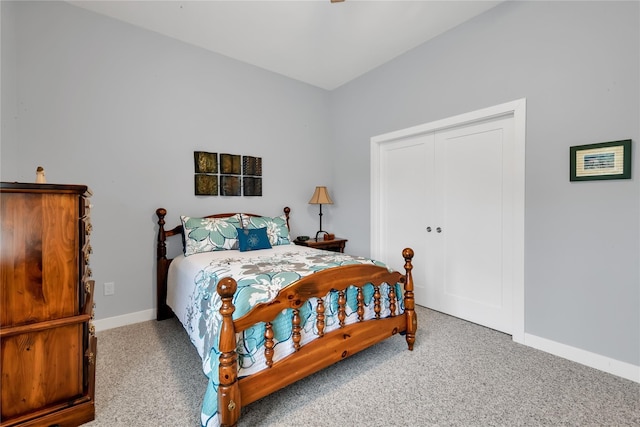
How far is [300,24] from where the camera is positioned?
2695 millimetres

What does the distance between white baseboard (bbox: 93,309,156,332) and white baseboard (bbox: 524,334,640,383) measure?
3398 millimetres

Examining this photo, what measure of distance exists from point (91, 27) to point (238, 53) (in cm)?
131

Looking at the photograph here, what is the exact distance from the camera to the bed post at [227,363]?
1313mm

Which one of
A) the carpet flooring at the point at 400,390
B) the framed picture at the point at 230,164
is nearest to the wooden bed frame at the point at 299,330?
the carpet flooring at the point at 400,390

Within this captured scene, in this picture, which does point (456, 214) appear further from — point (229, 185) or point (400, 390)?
point (229, 185)

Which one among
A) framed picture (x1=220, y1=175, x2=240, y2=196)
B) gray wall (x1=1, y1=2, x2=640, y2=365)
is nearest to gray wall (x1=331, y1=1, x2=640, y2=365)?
gray wall (x1=1, y1=2, x2=640, y2=365)

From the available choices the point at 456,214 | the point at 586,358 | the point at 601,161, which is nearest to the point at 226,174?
the point at 456,214

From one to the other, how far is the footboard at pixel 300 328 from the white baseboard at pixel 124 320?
1.95m

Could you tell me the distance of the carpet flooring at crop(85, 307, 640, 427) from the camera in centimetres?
152

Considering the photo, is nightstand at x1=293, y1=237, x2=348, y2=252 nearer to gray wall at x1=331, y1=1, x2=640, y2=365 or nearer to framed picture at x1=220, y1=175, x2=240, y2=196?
framed picture at x1=220, y1=175, x2=240, y2=196

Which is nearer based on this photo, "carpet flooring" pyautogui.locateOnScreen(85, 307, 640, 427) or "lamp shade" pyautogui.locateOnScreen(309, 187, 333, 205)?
"carpet flooring" pyautogui.locateOnScreen(85, 307, 640, 427)

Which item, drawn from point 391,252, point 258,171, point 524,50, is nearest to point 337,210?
point 391,252

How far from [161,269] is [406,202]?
8.84 feet

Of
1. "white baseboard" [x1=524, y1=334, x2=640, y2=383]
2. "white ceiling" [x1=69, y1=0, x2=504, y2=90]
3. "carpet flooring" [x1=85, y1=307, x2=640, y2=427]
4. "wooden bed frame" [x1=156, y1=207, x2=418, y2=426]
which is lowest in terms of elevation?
"carpet flooring" [x1=85, y1=307, x2=640, y2=427]
